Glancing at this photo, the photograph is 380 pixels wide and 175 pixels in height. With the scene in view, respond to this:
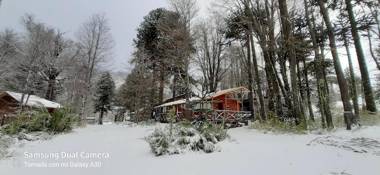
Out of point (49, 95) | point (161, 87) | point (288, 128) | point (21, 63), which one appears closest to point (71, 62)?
point (21, 63)

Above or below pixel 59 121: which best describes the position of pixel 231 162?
below

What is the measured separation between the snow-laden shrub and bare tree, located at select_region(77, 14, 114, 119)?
18.6m

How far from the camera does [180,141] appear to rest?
5191 mm

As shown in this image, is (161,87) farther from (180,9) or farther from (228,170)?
(228,170)

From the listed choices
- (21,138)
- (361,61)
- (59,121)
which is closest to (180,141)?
(21,138)

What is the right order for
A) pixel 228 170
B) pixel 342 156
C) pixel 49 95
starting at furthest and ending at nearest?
pixel 49 95 → pixel 342 156 → pixel 228 170

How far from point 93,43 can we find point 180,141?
20897 millimetres

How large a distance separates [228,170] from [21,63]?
22.0 meters

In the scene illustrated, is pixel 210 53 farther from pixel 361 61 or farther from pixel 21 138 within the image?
pixel 21 138

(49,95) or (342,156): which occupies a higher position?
(49,95)

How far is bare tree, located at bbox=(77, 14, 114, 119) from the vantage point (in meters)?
22.3

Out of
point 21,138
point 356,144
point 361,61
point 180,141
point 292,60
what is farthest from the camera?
point 361,61

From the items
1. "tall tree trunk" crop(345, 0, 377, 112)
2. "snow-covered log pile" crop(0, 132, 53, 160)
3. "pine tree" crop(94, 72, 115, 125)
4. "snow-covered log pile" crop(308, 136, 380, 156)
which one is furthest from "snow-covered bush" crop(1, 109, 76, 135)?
"pine tree" crop(94, 72, 115, 125)

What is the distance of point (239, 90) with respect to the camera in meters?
20.4
